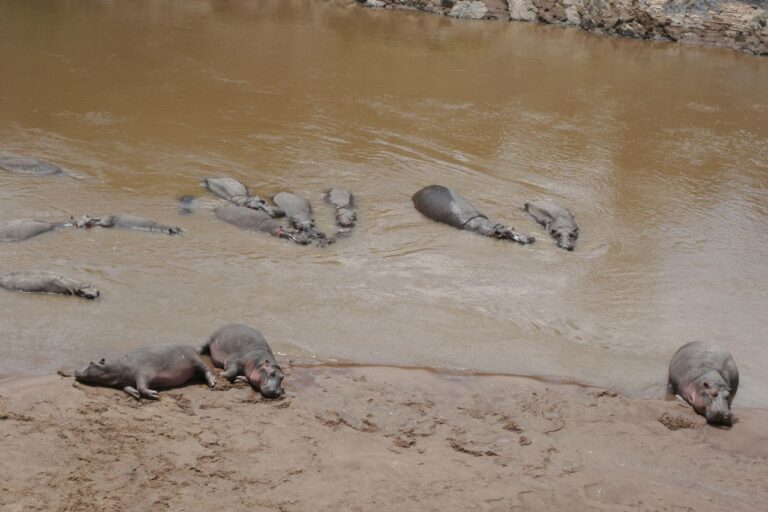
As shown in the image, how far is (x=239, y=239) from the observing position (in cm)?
988

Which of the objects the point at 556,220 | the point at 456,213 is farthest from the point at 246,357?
the point at 556,220

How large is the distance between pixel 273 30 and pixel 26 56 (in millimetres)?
6108

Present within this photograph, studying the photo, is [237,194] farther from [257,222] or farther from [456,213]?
[456,213]

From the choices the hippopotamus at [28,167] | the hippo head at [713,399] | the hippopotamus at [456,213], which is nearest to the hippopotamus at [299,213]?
the hippopotamus at [456,213]

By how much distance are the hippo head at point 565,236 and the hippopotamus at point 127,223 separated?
4.42 meters

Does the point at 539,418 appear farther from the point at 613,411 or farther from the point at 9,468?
the point at 9,468

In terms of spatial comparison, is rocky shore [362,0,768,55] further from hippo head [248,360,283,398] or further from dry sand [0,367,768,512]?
hippo head [248,360,283,398]

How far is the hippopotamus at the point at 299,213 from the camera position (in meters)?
10.0

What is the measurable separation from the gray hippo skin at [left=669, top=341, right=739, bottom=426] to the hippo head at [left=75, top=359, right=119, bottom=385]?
4.74m

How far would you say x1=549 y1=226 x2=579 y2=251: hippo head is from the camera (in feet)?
34.2

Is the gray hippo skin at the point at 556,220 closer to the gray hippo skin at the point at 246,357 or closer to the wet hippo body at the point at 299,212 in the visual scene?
the wet hippo body at the point at 299,212

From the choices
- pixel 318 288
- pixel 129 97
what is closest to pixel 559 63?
pixel 129 97

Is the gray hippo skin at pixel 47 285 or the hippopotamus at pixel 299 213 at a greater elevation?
the hippopotamus at pixel 299 213

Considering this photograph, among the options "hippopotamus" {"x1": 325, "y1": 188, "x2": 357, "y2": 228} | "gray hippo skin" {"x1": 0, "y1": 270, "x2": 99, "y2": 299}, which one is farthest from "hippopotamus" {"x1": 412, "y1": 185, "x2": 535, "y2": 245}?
"gray hippo skin" {"x1": 0, "y1": 270, "x2": 99, "y2": 299}
